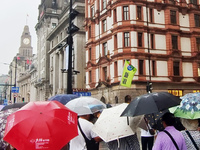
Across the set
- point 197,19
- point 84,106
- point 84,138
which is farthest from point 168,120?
point 197,19

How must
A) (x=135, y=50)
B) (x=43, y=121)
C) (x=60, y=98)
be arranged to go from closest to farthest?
(x=43, y=121), (x=60, y=98), (x=135, y=50)

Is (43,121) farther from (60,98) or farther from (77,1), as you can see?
(77,1)

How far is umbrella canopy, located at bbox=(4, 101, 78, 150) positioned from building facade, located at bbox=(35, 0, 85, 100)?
34.9 metres

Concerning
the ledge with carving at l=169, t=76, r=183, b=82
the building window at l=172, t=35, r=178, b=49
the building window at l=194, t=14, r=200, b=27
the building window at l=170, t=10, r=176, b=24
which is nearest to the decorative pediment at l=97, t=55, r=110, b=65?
the ledge with carving at l=169, t=76, r=183, b=82

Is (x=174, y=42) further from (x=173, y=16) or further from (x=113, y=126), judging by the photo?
(x=113, y=126)

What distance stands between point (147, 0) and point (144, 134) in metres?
26.0

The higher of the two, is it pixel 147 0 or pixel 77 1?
pixel 77 1

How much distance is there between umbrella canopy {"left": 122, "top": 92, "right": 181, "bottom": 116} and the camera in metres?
5.21

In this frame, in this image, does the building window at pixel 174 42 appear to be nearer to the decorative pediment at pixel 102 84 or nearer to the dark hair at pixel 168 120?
the decorative pediment at pixel 102 84

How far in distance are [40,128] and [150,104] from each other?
259 cm

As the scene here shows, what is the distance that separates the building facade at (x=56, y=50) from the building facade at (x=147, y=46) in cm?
842

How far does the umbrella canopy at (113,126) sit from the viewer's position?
498 cm

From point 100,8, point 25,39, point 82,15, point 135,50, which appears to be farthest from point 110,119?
point 25,39

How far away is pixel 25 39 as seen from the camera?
614 ft
